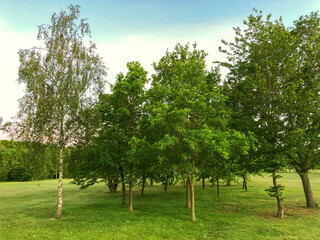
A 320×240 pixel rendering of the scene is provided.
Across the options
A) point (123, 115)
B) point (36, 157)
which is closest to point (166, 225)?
point (123, 115)

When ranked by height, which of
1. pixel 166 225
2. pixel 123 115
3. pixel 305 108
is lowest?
pixel 166 225

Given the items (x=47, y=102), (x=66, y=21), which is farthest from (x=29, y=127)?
(x=66, y=21)

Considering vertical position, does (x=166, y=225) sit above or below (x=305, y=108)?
below

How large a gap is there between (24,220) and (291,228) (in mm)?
21872

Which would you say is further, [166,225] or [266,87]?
[266,87]

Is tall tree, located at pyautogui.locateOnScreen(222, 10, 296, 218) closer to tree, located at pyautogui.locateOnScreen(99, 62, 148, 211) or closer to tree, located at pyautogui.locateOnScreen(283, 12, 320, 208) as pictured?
tree, located at pyautogui.locateOnScreen(283, 12, 320, 208)

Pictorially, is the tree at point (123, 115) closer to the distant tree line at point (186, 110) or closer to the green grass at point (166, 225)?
the distant tree line at point (186, 110)

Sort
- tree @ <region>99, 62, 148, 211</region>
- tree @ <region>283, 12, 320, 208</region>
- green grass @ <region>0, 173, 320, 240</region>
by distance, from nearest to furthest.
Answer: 1. green grass @ <region>0, 173, 320, 240</region>
2. tree @ <region>283, 12, 320, 208</region>
3. tree @ <region>99, 62, 148, 211</region>

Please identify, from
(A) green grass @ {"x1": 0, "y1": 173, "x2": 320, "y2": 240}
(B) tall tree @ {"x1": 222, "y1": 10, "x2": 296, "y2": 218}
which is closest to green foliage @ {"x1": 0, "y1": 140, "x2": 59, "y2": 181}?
(A) green grass @ {"x1": 0, "y1": 173, "x2": 320, "y2": 240}

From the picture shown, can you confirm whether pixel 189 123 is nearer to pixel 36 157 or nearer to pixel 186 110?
pixel 186 110

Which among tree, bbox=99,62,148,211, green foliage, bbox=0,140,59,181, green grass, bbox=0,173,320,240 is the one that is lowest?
green grass, bbox=0,173,320,240

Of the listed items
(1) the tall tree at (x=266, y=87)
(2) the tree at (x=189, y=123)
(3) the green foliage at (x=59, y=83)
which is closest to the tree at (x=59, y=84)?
(3) the green foliage at (x=59, y=83)

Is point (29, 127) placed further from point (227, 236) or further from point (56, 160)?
point (227, 236)

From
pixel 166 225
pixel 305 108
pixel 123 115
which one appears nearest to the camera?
pixel 166 225
